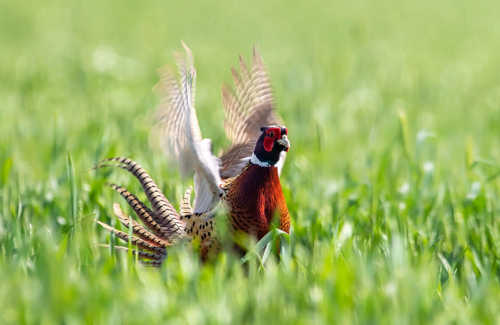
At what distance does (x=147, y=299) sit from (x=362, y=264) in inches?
29.5

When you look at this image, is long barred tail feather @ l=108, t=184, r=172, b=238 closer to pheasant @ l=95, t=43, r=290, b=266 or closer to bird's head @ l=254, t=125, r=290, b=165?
pheasant @ l=95, t=43, r=290, b=266

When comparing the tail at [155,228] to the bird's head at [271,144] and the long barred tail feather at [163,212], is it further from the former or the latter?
the bird's head at [271,144]

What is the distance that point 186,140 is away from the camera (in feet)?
9.67

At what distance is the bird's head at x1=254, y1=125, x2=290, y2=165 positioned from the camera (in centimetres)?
290

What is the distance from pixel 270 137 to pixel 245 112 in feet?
1.82

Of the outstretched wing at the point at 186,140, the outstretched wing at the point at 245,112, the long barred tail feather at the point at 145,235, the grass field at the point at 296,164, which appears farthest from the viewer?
the outstretched wing at the point at 245,112

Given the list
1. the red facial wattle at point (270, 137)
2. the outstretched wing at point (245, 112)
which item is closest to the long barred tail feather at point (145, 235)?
the outstretched wing at point (245, 112)

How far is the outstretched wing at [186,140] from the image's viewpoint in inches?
113

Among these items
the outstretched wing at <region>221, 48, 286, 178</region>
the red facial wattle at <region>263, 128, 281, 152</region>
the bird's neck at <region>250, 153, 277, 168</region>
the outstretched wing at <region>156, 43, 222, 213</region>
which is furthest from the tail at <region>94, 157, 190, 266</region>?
the red facial wattle at <region>263, 128, 281, 152</region>

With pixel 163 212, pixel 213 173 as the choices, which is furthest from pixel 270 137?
pixel 163 212

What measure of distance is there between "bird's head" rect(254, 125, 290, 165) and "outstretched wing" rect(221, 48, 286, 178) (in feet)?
1.32

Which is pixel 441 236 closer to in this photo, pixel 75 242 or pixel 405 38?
pixel 75 242

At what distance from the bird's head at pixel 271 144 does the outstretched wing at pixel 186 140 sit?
0.93ft

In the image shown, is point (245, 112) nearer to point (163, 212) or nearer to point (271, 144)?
point (271, 144)
